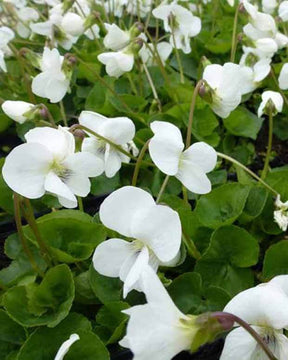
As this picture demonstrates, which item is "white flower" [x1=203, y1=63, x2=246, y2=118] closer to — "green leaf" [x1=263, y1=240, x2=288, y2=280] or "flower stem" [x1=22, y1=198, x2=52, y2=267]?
"green leaf" [x1=263, y1=240, x2=288, y2=280]

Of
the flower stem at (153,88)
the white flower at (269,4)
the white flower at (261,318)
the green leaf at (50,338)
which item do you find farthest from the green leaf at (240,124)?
the white flower at (261,318)

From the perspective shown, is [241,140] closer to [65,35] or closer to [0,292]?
[65,35]

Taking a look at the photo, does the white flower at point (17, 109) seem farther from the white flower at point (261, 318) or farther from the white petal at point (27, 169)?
the white flower at point (261, 318)

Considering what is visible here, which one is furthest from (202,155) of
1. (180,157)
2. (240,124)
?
(240,124)

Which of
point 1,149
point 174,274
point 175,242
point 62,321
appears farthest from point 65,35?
point 175,242

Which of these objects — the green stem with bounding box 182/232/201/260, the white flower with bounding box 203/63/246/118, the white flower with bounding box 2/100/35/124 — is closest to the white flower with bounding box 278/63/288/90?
the white flower with bounding box 203/63/246/118

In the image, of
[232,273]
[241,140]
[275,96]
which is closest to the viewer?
[232,273]

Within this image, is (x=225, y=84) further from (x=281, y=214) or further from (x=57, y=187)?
(x=57, y=187)
